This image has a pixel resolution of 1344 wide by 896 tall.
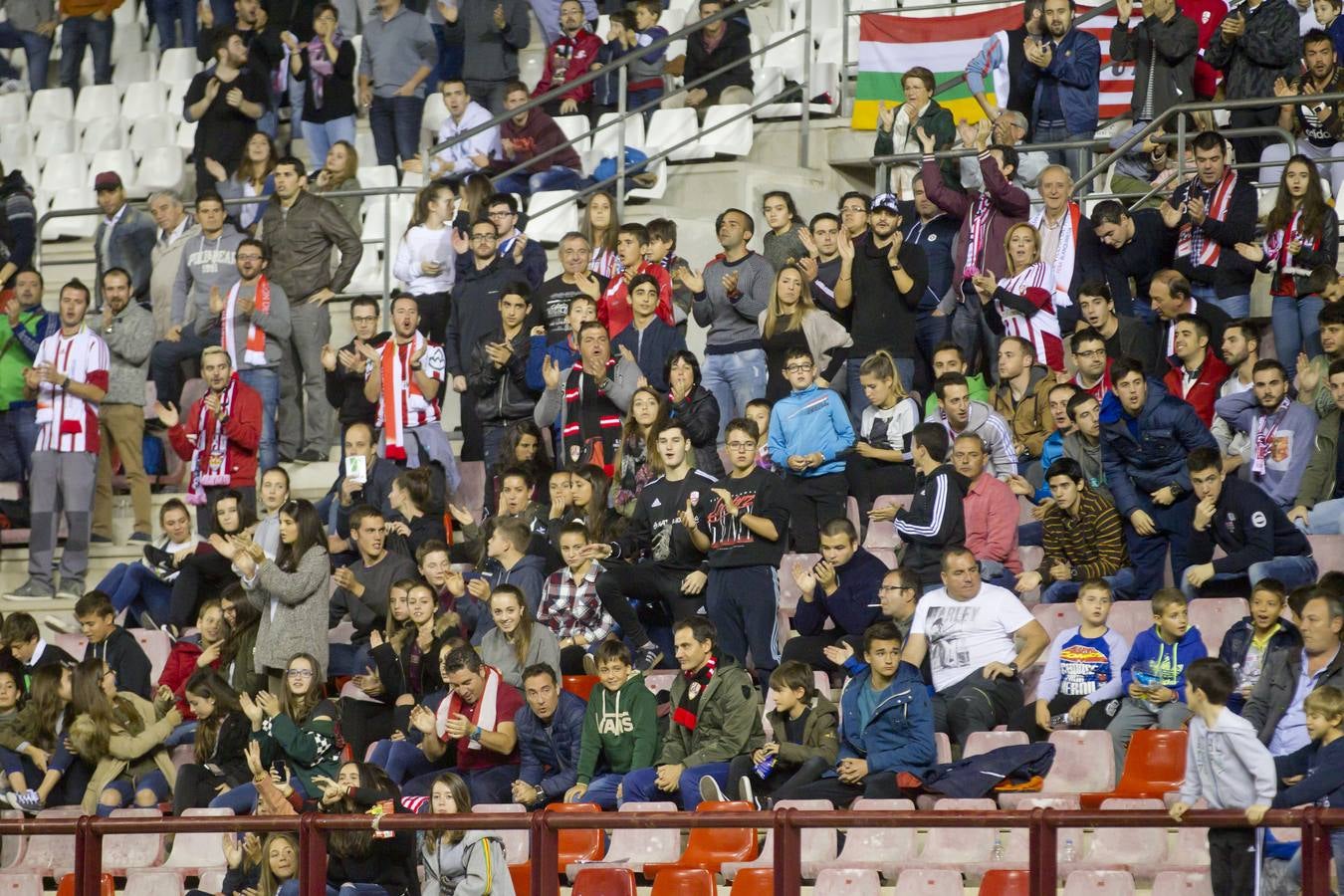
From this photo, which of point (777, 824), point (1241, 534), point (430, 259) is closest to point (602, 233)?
point (430, 259)

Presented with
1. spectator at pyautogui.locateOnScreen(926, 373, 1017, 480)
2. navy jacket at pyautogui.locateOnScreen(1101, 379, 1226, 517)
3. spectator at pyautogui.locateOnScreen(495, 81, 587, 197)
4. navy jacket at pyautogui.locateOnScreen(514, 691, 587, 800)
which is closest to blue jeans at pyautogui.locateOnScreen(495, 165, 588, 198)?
spectator at pyautogui.locateOnScreen(495, 81, 587, 197)

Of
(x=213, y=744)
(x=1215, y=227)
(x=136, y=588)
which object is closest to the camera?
(x=213, y=744)

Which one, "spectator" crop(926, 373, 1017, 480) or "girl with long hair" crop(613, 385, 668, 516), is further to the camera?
"girl with long hair" crop(613, 385, 668, 516)

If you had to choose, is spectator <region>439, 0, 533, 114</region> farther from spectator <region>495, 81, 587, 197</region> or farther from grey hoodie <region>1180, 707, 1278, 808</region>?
grey hoodie <region>1180, 707, 1278, 808</region>

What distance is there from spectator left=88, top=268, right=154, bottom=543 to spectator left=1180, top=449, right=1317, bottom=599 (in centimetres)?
697

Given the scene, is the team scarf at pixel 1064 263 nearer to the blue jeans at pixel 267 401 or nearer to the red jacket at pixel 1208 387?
the red jacket at pixel 1208 387

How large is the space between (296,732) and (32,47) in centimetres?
1059

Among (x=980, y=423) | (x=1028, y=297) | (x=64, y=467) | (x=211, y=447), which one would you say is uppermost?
(x=1028, y=297)

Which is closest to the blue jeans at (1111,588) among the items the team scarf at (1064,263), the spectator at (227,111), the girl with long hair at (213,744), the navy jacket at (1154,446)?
the navy jacket at (1154,446)

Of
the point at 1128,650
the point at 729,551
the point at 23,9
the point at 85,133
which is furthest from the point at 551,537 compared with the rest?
the point at 23,9

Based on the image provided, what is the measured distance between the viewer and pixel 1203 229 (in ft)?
44.6

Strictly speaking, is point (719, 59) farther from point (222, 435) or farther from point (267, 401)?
point (222, 435)

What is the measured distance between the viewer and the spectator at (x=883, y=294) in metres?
13.7

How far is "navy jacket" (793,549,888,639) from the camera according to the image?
38.9ft
